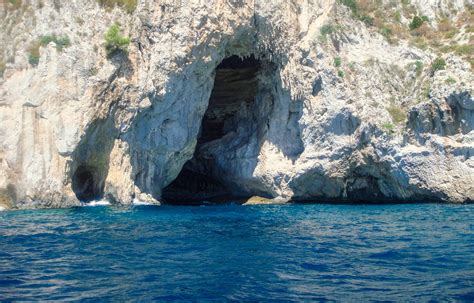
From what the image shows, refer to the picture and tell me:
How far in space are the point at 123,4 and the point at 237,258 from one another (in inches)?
855

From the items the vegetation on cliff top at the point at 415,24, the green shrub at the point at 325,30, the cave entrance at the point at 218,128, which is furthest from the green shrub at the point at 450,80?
the cave entrance at the point at 218,128

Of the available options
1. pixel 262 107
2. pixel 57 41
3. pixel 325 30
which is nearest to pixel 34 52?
pixel 57 41

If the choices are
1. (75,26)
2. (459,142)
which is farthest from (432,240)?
(75,26)

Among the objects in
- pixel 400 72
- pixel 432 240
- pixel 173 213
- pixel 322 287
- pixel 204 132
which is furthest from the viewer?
pixel 204 132

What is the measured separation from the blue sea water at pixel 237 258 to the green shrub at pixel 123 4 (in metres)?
14.0

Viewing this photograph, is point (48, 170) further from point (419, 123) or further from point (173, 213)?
point (419, 123)

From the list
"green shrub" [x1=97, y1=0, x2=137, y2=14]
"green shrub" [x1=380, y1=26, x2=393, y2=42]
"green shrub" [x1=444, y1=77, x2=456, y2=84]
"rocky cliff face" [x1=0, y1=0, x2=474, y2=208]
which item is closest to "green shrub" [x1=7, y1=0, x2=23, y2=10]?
"rocky cliff face" [x1=0, y1=0, x2=474, y2=208]

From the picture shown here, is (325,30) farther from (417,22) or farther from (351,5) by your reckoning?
(417,22)

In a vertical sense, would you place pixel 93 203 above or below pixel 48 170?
below

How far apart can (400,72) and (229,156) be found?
39.3ft

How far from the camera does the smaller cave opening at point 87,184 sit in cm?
2872

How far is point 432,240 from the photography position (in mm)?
15344

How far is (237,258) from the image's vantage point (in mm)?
13102

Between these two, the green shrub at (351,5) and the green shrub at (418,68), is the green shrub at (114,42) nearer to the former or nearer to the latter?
the green shrub at (351,5)
